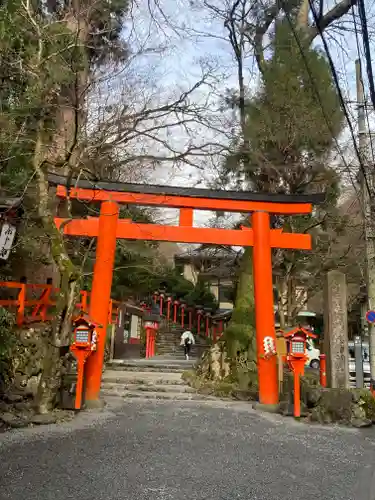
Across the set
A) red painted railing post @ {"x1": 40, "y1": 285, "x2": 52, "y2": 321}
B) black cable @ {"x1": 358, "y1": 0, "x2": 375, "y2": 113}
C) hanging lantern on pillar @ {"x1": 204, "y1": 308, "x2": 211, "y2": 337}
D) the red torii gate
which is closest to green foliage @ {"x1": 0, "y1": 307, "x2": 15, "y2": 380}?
the red torii gate

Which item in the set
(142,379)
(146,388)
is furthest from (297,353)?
(142,379)

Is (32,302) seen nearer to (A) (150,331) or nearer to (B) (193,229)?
(B) (193,229)

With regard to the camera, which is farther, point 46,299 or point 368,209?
point 46,299

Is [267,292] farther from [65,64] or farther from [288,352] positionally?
[65,64]

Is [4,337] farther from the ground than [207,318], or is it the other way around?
[207,318]

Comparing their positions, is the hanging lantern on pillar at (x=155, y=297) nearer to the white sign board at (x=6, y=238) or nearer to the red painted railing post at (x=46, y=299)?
the red painted railing post at (x=46, y=299)

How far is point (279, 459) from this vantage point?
5.73 m

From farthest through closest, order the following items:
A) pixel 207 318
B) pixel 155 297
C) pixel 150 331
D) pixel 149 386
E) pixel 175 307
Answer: pixel 207 318 < pixel 155 297 < pixel 175 307 < pixel 150 331 < pixel 149 386

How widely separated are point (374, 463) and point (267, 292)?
182 inches

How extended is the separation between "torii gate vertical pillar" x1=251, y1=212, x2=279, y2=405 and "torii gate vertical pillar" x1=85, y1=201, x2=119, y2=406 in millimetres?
3306

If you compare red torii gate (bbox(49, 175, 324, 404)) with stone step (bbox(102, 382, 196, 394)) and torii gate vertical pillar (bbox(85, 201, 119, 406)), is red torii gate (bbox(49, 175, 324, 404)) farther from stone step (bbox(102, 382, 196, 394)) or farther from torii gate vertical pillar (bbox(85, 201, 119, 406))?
stone step (bbox(102, 382, 196, 394))

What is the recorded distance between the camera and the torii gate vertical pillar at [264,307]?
944 cm

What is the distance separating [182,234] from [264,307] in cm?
251

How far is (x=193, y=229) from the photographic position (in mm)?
10375
